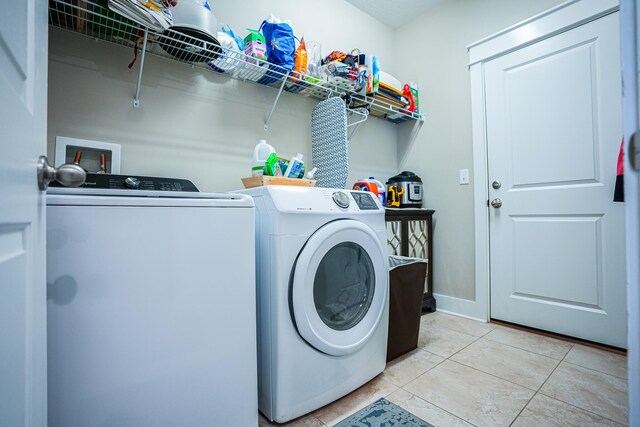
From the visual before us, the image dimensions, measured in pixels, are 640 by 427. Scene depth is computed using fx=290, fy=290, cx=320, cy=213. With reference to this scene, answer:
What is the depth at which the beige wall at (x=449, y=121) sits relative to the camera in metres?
2.21

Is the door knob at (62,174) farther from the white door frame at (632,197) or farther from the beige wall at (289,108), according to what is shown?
the beige wall at (289,108)

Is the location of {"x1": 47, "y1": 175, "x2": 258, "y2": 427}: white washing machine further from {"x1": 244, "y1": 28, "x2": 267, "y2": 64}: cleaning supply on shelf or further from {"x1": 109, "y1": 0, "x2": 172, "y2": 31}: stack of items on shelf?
{"x1": 244, "y1": 28, "x2": 267, "y2": 64}: cleaning supply on shelf

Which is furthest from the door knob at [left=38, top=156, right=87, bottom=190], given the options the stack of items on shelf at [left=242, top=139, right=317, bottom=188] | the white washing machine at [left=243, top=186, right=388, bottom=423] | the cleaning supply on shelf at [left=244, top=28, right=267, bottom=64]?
the cleaning supply on shelf at [left=244, top=28, right=267, bottom=64]

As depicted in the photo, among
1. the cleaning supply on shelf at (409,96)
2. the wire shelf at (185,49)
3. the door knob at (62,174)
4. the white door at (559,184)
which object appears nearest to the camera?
the door knob at (62,174)

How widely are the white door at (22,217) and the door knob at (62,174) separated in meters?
0.02

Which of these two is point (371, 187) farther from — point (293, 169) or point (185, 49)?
point (185, 49)

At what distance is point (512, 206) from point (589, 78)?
2.81ft

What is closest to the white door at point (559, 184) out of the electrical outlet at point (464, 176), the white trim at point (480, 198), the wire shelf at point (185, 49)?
the white trim at point (480, 198)

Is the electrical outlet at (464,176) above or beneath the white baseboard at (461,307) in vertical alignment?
above

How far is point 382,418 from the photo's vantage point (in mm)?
1089

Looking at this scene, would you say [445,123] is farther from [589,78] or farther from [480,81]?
[589,78]

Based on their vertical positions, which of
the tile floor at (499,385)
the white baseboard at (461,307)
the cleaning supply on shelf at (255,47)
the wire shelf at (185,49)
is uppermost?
the cleaning supply on shelf at (255,47)

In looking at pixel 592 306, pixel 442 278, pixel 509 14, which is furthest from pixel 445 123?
pixel 592 306

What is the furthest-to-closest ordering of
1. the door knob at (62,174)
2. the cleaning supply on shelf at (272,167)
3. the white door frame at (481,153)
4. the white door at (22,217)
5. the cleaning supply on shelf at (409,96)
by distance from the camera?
the cleaning supply on shelf at (409,96) < the white door frame at (481,153) < the cleaning supply on shelf at (272,167) < the door knob at (62,174) < the white door at (22,217)
